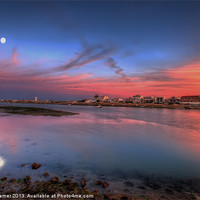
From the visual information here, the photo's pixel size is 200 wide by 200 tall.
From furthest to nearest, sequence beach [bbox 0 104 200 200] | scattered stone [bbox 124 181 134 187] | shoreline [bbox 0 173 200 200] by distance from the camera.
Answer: scattered stone [bbox 124 181 134 187], beach [bbox 0 104 200 200], shoreline [bbox 0 173 200 200]

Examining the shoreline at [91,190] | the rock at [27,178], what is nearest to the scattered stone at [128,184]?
the shoreline at [91,190]

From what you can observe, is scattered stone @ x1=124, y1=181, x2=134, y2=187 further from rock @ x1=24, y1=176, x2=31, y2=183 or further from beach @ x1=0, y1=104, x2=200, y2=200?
rock @ x1=24, y1=176, x2=31, y2=183

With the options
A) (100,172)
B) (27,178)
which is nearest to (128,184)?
(100,172)

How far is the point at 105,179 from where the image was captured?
22.5ft

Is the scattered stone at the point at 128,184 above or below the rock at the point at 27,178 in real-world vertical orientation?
below

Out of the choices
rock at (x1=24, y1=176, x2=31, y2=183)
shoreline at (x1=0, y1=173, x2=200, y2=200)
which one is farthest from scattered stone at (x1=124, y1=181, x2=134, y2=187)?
rock at (x1=24, y1=176, x2=31, y2=183)

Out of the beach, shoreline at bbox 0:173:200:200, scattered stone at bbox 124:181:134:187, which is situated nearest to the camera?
shoreline at bbox 0:173:200:200

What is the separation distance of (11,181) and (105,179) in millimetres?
4181

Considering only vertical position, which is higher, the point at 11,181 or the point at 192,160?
the point at 11,181

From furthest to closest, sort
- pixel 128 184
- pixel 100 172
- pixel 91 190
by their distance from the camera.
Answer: pixel 100 172, pixel 128 184, pixel 91 190

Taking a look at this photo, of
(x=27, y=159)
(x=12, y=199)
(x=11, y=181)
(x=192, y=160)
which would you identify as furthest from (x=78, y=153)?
(x=192, y=160)

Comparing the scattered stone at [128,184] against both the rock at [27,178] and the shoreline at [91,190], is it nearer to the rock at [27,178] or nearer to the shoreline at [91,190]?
the shoreline at [91,190]

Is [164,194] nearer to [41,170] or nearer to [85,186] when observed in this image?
[85,186]

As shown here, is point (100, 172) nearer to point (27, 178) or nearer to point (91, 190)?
point (91, 190)
